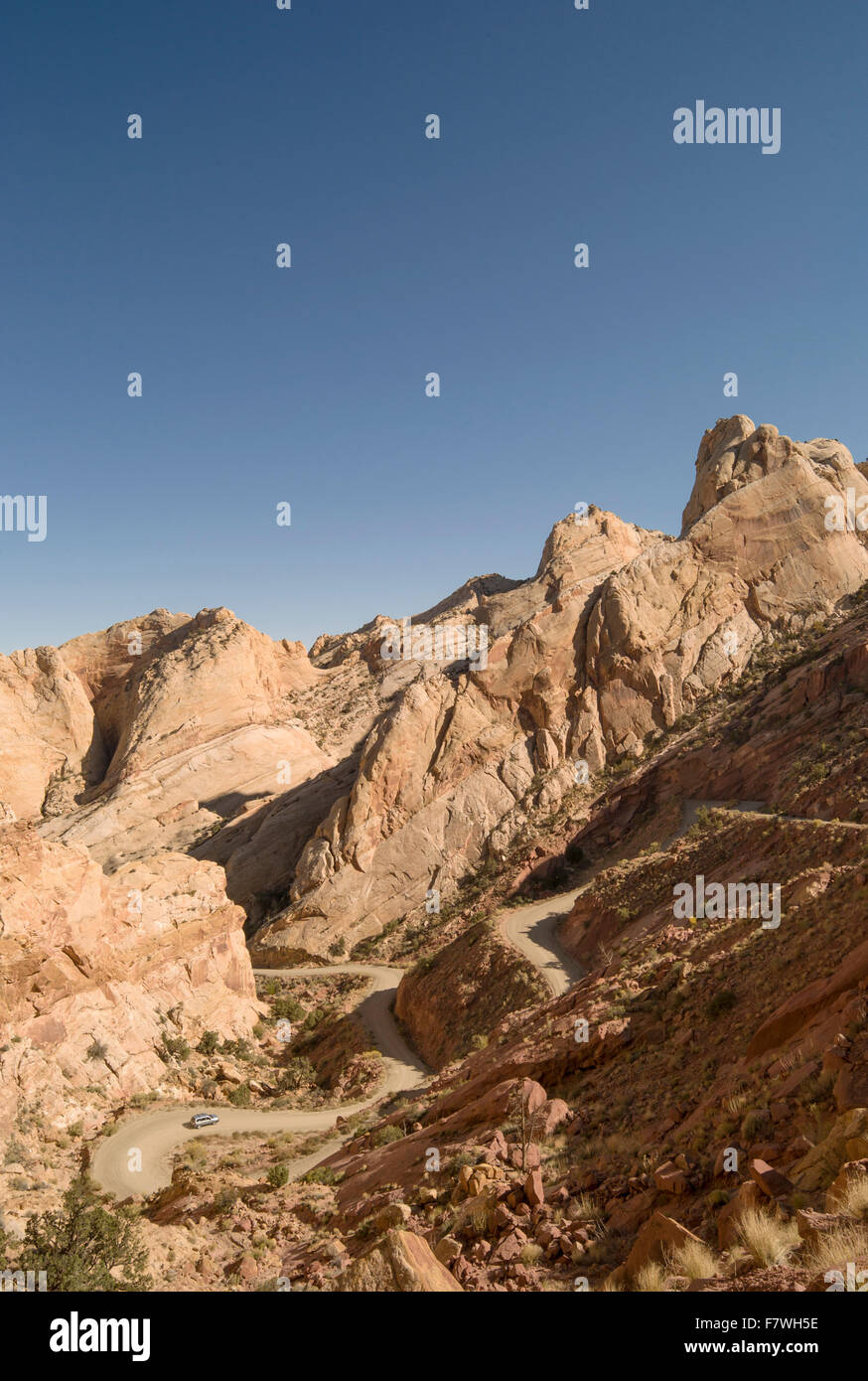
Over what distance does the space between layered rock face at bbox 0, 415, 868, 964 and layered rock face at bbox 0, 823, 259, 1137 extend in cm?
1221

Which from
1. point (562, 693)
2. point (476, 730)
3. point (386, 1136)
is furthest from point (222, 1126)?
point (562, 693)

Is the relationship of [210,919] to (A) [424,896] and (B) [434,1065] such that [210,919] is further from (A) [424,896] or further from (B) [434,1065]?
(A) [424,896]

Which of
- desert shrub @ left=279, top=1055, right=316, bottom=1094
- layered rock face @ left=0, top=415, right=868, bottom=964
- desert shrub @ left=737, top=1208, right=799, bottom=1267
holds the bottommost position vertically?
desert shrub @ left=279, top=1055, right=316, bottom=1094

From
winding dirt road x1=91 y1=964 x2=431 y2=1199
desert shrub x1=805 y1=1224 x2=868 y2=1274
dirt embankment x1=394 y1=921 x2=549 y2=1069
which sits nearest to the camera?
desert shrub x1=805 y1=1224 x2=868 y2=1274

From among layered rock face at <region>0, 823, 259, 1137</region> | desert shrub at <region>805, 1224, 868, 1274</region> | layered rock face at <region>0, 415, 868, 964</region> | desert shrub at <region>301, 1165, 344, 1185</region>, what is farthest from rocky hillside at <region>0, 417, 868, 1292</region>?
desert shrub at <region>301, 1165, 344, 1185</region>

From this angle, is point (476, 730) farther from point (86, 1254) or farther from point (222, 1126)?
point (86, 1254)

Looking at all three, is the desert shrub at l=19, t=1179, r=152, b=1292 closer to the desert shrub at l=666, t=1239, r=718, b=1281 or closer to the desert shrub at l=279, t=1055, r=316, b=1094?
the desert shrub at l=666, t=1239, r=718, b=1281

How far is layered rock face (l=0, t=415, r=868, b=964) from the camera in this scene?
157 ft

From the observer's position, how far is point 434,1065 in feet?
103

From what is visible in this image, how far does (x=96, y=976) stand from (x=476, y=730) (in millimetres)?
29064

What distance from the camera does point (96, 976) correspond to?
2755 centimetres

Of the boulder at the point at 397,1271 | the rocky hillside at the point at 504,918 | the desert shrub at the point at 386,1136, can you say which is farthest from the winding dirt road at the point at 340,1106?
the boulder at the point at 397,1271

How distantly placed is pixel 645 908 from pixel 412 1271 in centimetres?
2339
